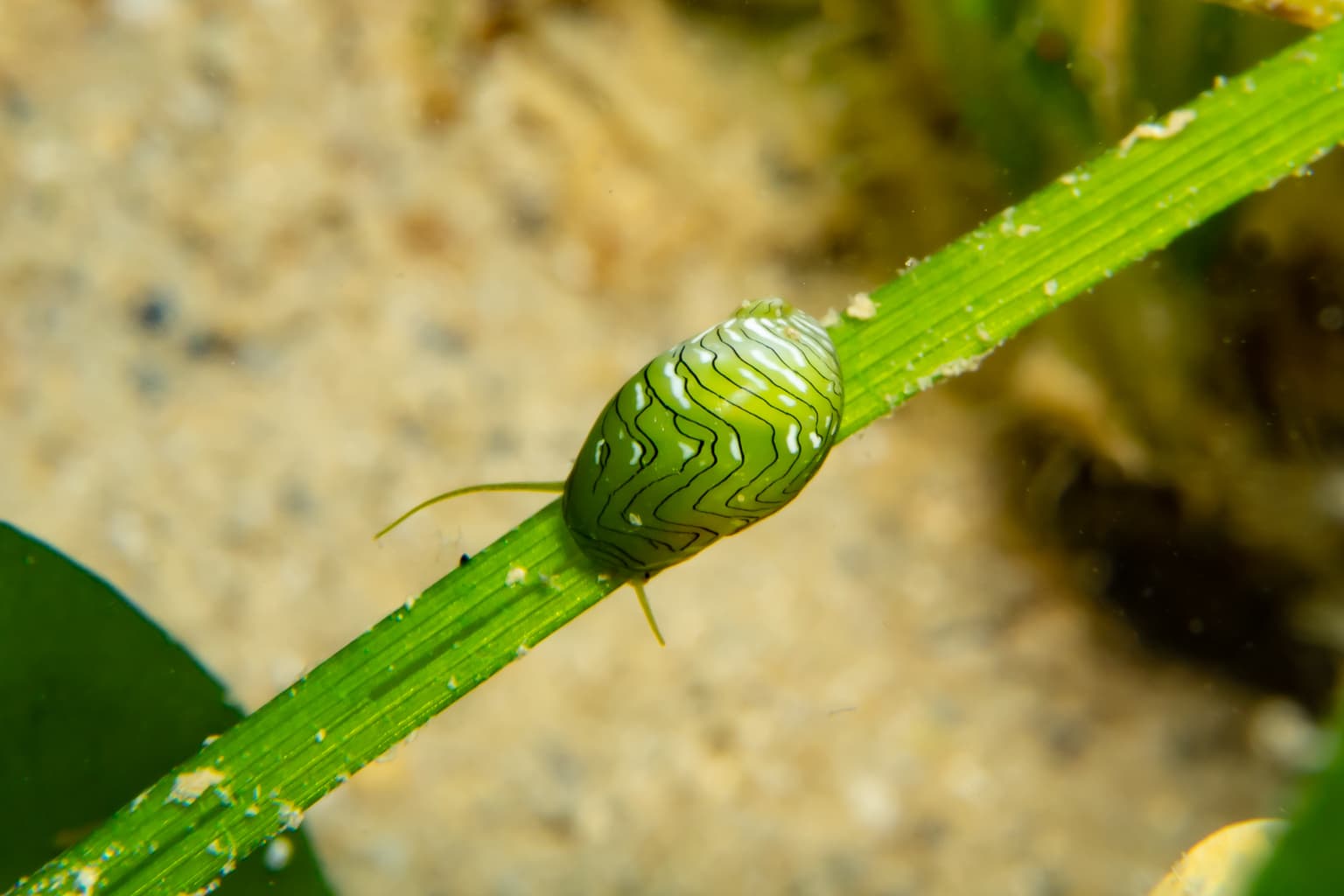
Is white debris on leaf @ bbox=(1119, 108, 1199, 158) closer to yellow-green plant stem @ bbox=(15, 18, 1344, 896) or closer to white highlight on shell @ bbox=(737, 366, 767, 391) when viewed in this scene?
yellow-green plant stem @ bbox=(15, 18, 1344, 896)

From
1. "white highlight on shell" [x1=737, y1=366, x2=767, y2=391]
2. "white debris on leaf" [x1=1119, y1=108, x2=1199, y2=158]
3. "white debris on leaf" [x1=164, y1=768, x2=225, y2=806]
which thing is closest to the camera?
"white highlight on shell" [x1=737, y1=366, x2=767, y2=391]

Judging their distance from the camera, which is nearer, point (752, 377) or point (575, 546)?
point (752, 377)

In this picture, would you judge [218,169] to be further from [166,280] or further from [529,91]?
[529,91]

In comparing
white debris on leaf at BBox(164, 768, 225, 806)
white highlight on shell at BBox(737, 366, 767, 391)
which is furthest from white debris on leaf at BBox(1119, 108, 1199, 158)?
white debris on leaf at BBox(164, 768, 225, 806)

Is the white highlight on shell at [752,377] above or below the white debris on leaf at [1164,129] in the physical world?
below

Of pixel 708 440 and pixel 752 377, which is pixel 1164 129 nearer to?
pixel 752 377

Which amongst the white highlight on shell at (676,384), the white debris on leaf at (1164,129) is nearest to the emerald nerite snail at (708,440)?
the white highlight on shell at (676,384)

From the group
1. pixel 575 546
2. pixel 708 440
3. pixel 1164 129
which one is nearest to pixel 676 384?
pixel 708 440

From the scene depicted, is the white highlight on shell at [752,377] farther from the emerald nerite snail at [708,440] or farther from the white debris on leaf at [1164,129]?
the white debris on leaf at [1164,129]
